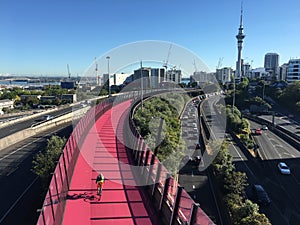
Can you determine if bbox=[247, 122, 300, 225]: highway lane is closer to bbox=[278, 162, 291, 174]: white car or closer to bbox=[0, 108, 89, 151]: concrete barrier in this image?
bbox=[278, 162, 291, 174]: white car

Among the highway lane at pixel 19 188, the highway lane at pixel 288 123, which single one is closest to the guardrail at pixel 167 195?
the highway lane at pixel 19 188

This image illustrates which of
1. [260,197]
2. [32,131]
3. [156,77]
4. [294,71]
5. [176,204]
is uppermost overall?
[294,71]

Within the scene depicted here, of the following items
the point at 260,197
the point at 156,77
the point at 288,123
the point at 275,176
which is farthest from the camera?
the point at 156,77

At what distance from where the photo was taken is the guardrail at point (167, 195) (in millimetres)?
2990

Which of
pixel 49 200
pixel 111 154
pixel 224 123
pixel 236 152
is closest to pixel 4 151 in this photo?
pixel 111 154

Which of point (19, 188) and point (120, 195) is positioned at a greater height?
point (120, 195)

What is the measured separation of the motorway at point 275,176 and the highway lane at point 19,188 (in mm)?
9705

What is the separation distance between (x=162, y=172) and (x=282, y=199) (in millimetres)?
11597

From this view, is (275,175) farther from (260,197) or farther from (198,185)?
(198,185)

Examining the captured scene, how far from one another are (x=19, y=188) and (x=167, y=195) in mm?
8082

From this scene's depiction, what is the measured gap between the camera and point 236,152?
21484 millimetres

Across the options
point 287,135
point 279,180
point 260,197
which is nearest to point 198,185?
point 260,197

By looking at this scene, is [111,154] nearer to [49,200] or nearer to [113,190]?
[113,190]

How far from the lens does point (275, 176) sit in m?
16.5
